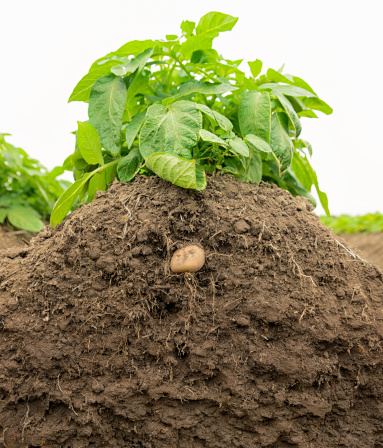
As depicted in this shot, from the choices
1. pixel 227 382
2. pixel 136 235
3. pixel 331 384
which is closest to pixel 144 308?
pixel 136 235

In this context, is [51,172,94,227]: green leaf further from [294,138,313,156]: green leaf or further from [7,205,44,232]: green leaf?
[7,205,44,232]: green leaf

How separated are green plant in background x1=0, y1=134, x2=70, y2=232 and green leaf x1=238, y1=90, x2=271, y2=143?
2281 millimetres

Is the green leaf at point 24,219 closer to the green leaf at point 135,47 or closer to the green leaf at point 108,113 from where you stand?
the green leaf at point 108,113

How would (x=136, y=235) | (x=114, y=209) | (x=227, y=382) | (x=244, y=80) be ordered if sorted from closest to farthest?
→ (x=227, y=382) < (x=136, y=235) < (x=114, y=209) < (x=244, y=80)

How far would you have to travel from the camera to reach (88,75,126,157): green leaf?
6.64 ft

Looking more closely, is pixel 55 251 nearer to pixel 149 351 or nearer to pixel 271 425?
pixel 149 351

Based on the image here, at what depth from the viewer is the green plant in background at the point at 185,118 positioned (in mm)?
1841

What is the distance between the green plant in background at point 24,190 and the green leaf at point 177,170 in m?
2.25

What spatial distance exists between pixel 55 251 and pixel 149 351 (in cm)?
64

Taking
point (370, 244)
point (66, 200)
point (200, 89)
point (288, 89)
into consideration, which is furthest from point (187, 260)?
point (370, 244)

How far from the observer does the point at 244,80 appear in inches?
86.3

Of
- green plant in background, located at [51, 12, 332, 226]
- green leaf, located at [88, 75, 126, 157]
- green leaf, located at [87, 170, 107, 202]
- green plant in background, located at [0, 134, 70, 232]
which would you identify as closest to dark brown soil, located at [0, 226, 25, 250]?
green plant in background, located at [0, 134, 70, 232]

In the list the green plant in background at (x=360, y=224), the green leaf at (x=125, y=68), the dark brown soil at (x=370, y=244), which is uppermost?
the green plant in background at (x=360, y=224)

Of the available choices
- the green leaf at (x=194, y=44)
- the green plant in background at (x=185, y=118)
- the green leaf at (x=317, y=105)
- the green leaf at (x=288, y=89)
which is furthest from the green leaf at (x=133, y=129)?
the green leaf at (x=317, y=105)
